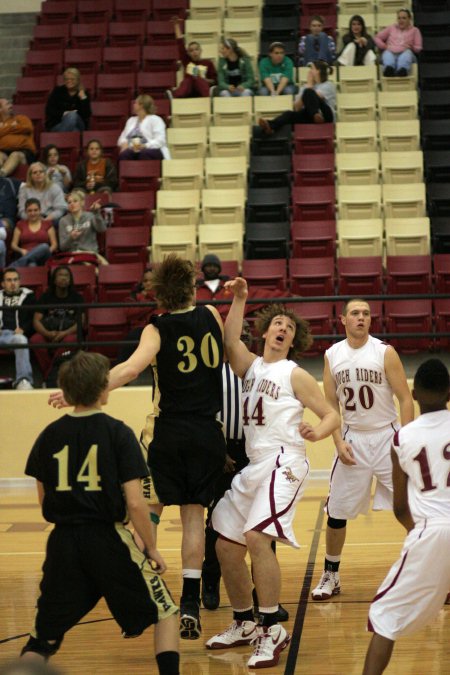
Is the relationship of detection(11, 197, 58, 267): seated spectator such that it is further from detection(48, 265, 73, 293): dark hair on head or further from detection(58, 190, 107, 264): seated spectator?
detection(48, 265, 73, 293): dark hair on head

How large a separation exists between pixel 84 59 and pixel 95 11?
1.34m

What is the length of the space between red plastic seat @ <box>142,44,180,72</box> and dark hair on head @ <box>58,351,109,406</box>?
12.1m

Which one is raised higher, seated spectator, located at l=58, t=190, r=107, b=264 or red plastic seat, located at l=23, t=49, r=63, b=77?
red plastic seat, located at l=23, t=49, r=63, b=77

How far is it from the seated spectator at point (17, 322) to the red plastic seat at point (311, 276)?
8.72ft

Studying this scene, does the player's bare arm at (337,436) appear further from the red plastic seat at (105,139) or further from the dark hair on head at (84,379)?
the red plastic seat at (105,139)

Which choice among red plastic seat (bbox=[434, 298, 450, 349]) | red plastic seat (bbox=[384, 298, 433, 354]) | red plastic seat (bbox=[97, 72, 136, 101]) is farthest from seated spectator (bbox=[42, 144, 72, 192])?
red plastic seat (bbox=[434, 298, 450, 349])

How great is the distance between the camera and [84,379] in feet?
12.7

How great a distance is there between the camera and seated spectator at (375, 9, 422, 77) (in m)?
14.0

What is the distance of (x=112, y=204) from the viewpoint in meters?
12.2

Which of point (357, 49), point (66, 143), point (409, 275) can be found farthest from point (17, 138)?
point (409, 275)

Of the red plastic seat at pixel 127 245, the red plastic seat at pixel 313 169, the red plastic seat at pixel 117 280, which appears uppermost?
the red plastic seat at pixel 313 169

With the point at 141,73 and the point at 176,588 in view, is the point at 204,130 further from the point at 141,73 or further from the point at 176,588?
the point at 176,588

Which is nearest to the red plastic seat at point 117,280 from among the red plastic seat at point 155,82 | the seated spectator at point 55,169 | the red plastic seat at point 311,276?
the red plastic seat at point 311,276

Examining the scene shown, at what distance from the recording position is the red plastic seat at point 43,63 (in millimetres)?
15617
